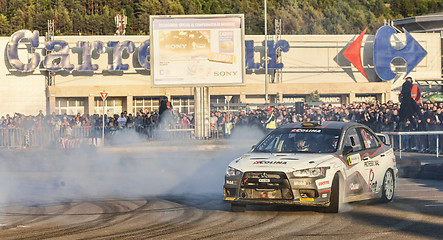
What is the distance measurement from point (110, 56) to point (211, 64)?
26.8m

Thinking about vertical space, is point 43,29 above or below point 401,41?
above

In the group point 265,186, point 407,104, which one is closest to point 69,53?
point 407,104

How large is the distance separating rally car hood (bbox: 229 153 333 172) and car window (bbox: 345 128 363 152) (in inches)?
30.4

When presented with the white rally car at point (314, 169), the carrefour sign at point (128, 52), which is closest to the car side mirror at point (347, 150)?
the white rally car at point (314, 169)

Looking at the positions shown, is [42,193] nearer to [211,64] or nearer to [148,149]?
[148,149]

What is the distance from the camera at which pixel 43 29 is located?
4360 inches

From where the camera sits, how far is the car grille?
398 inches

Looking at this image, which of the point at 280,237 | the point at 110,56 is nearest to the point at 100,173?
the point at 280,237

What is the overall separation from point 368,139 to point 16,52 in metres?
46.1

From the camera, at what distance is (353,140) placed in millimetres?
11539

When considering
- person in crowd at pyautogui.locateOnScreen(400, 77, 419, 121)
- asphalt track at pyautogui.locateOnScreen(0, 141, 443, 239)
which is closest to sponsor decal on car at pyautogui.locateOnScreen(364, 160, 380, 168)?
asphalt track at pyautogui.locateOnScreen(0, 141, 443, 239)

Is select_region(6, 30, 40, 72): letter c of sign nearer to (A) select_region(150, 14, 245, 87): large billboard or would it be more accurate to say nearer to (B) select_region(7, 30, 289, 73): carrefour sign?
(B) select_region(7, 30, 289, 73): carrefour sign

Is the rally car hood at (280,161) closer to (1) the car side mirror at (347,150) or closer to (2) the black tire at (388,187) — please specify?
(1) the car side mirror at (347,150)

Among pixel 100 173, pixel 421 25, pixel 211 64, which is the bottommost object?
pixel 100 173
